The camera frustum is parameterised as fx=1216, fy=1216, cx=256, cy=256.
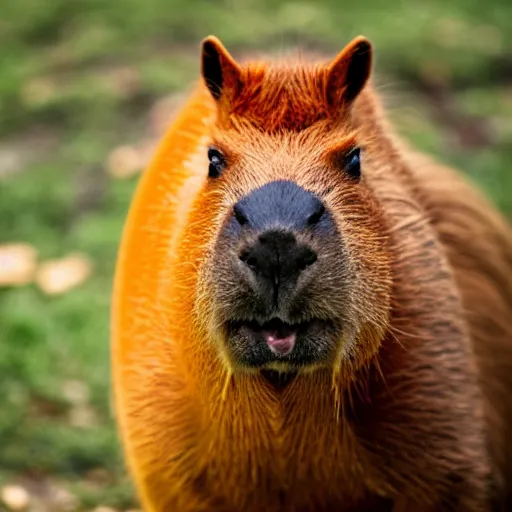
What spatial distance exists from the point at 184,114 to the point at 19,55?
6019mm

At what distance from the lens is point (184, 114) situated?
5.28 m

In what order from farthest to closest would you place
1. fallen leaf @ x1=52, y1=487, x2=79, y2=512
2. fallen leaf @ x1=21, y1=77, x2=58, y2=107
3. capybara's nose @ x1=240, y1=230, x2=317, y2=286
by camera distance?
fallen leaf @ x1=21, y1=77, x2=58, y2=107 < fallen leaf @ x1=52, y1=487, x2=79, y2=512 < capybara's nose @ x1=240, y1=230, x2=317, y2=286

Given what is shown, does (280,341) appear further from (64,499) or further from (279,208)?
(64,499)

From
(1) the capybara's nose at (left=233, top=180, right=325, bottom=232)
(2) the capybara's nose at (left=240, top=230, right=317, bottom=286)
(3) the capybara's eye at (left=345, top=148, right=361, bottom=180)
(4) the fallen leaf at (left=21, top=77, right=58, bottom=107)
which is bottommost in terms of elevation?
(2) the capybara's nose at (left=240, top=230, right=317, bottom=286)

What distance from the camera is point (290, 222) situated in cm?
362

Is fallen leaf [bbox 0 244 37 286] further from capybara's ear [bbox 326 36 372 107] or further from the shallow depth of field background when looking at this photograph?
capybara's ear [bbox 326 36 372 107]

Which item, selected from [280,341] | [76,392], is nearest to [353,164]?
[280,341]

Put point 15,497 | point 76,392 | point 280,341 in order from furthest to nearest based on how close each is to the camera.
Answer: point 76,392, point 15,497, point 280,341

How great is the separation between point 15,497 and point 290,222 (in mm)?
2706

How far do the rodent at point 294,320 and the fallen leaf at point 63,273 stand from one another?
8.80ft

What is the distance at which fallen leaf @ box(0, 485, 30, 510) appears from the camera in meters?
5.63

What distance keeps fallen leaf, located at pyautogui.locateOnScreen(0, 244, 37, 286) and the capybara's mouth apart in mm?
4235

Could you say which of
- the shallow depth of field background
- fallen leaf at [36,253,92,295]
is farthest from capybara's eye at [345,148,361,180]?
fallen leaf at [36,253,92,295]

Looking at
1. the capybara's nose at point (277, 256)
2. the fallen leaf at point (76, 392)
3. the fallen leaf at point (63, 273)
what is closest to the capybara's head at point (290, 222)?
the capybara's nose at point (277, 256)
